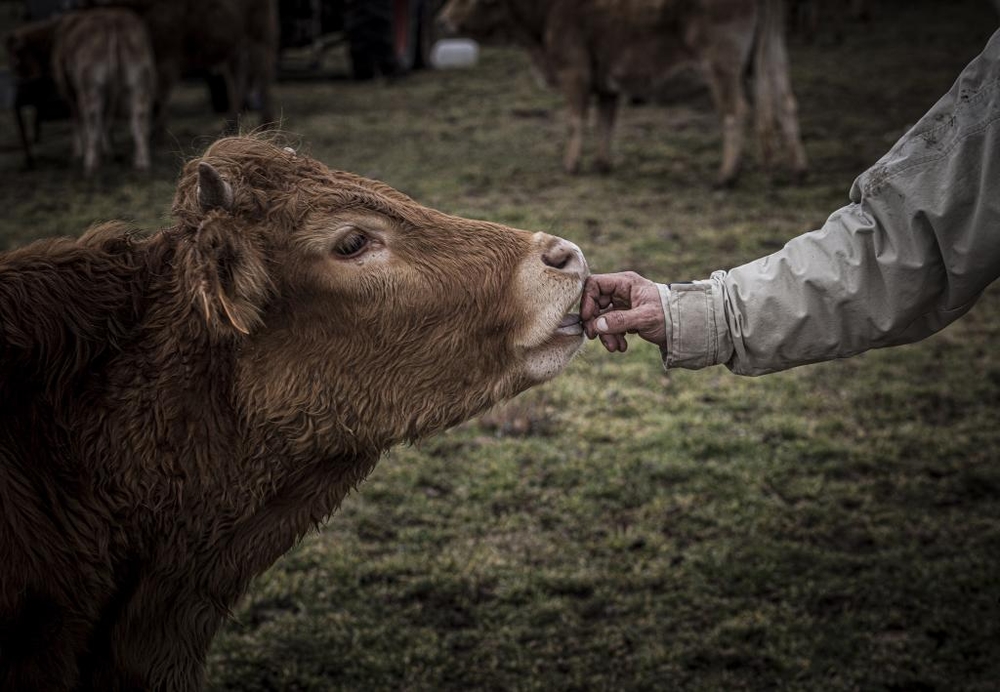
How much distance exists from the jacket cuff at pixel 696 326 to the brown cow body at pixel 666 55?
747 cm

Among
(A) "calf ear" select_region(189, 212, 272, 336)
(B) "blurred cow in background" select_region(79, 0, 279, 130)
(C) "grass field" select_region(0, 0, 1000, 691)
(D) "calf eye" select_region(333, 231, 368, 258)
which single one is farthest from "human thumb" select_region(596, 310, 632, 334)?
(B) "blurred cow in background" select_region(79, 0, 279, 130)

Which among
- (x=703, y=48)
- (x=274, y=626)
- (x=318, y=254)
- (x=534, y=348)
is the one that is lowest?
(x=274, y=626)

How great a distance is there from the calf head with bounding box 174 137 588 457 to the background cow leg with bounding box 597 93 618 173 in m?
8.01

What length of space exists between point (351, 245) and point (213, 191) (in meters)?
0.32

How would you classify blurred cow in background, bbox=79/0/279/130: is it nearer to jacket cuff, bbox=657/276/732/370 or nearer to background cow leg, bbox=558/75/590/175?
background cow leg, bbox=558/75/590/175

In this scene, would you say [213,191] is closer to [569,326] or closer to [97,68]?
[569,326]

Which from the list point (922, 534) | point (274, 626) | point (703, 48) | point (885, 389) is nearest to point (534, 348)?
point (274, 626)

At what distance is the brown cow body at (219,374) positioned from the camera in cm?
209

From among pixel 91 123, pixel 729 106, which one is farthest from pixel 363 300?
pixel 91 123

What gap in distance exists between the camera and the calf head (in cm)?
223

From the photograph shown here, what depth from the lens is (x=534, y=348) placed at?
2336 mm

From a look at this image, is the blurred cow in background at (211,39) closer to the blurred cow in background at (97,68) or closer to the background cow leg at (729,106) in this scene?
Result: the blurred cow in background at (97,68)

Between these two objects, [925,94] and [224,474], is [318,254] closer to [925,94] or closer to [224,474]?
[224,474]

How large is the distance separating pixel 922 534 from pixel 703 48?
6299 millimetres
